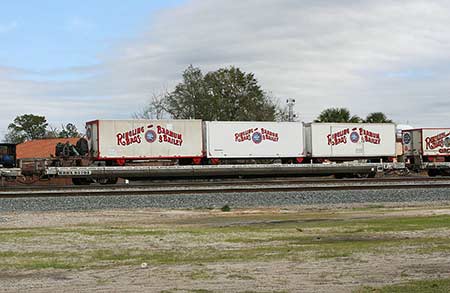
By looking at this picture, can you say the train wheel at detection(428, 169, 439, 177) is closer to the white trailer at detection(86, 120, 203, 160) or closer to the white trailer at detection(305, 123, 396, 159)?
the white trailer at detection(305, 123, 396, 159)

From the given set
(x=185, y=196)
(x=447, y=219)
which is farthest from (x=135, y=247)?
(x=185, y=196)

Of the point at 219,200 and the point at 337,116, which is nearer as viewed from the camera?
the point at 219,200

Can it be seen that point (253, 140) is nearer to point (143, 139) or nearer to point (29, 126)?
point (143, 139)

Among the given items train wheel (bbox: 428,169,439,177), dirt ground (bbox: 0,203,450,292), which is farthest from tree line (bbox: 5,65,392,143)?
dirt ground (bbox: 0,203,450,292)

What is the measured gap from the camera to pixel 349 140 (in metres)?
38.4

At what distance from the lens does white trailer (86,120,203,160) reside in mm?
33844

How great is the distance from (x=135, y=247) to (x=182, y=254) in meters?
0.99

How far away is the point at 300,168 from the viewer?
36.2 meters

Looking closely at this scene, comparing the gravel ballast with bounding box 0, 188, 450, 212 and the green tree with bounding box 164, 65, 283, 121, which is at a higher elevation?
the green tree with bounding box 164, 65, 283, 121

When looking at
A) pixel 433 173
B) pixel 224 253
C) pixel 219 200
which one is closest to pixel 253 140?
pixel 433 173

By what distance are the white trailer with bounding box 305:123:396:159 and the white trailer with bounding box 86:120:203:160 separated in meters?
7.15

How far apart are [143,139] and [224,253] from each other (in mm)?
26169

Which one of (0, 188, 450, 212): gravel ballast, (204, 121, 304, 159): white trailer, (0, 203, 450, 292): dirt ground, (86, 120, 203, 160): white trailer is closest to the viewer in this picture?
(0, 203, 450, 292): dirt ground

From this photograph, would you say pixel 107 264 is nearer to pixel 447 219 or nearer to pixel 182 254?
pixel 182 254
